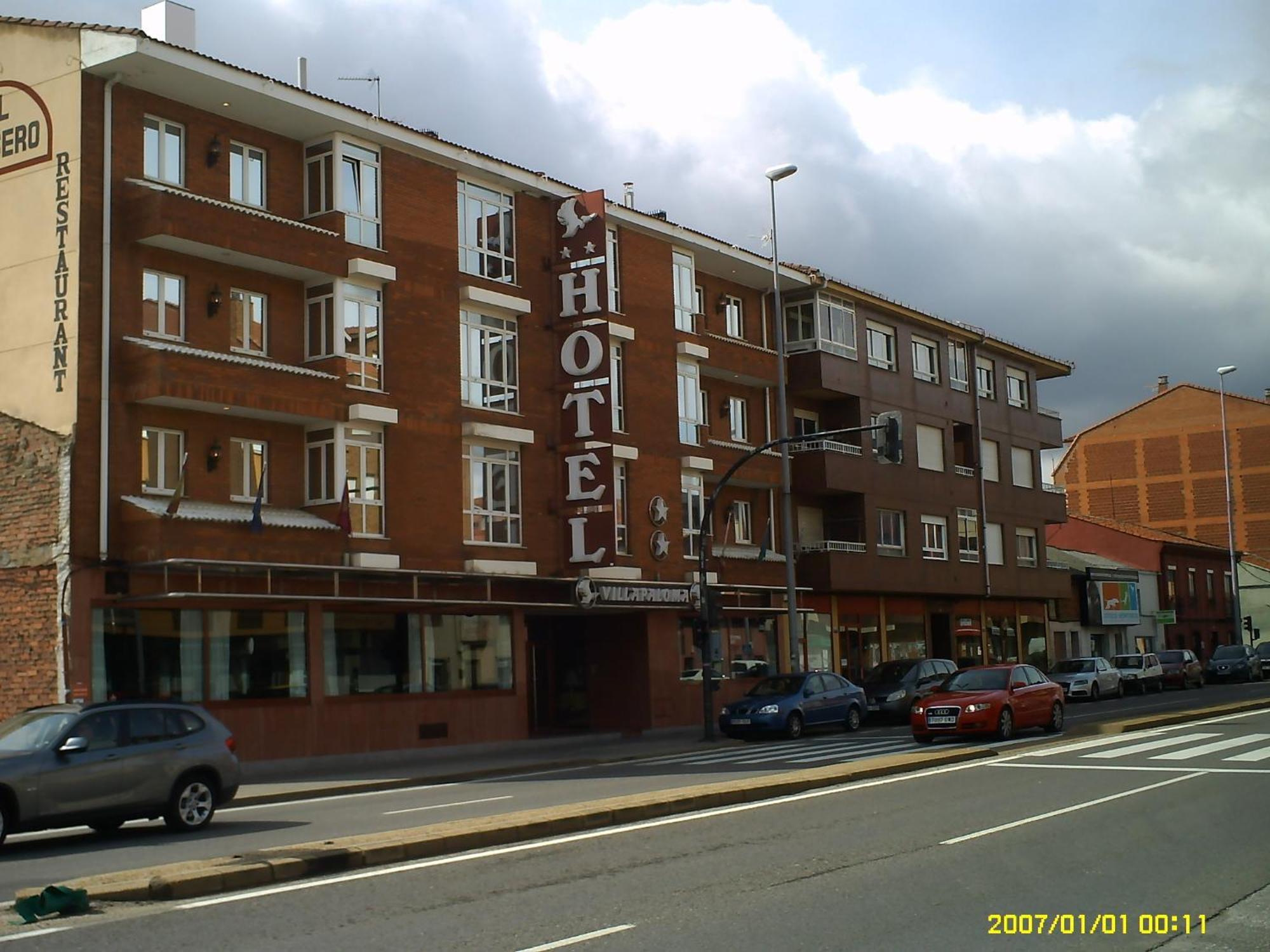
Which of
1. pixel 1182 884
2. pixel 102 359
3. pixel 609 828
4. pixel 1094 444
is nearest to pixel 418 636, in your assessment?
pixel 102 359

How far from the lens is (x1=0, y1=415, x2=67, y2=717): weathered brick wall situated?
23.0 meters

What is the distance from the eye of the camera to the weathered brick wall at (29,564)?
2297cm

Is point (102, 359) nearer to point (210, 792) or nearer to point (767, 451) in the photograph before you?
point (210, 792)

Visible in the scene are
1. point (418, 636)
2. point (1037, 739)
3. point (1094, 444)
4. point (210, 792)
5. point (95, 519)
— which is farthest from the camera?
point (1094, 444)

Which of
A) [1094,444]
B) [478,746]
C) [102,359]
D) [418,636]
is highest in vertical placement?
[1094,444]

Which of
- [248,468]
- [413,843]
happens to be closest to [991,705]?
[248,468]

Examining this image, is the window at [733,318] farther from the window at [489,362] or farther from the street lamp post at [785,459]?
the window at [489,362]

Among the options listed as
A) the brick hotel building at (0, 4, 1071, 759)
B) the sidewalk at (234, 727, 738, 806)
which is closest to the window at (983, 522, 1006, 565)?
the brick hotel building at (0, 4, 1071, 759)

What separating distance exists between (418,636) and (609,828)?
15689 millimetres

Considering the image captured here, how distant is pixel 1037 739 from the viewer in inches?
992

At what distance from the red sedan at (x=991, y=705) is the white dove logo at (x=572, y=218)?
13.0 m

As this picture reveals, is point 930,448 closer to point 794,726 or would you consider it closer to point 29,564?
point 794,726

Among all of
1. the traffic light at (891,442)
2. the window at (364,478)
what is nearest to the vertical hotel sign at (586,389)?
the window at (364,478)

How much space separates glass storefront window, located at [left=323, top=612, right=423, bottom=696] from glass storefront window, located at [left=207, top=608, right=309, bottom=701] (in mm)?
676
